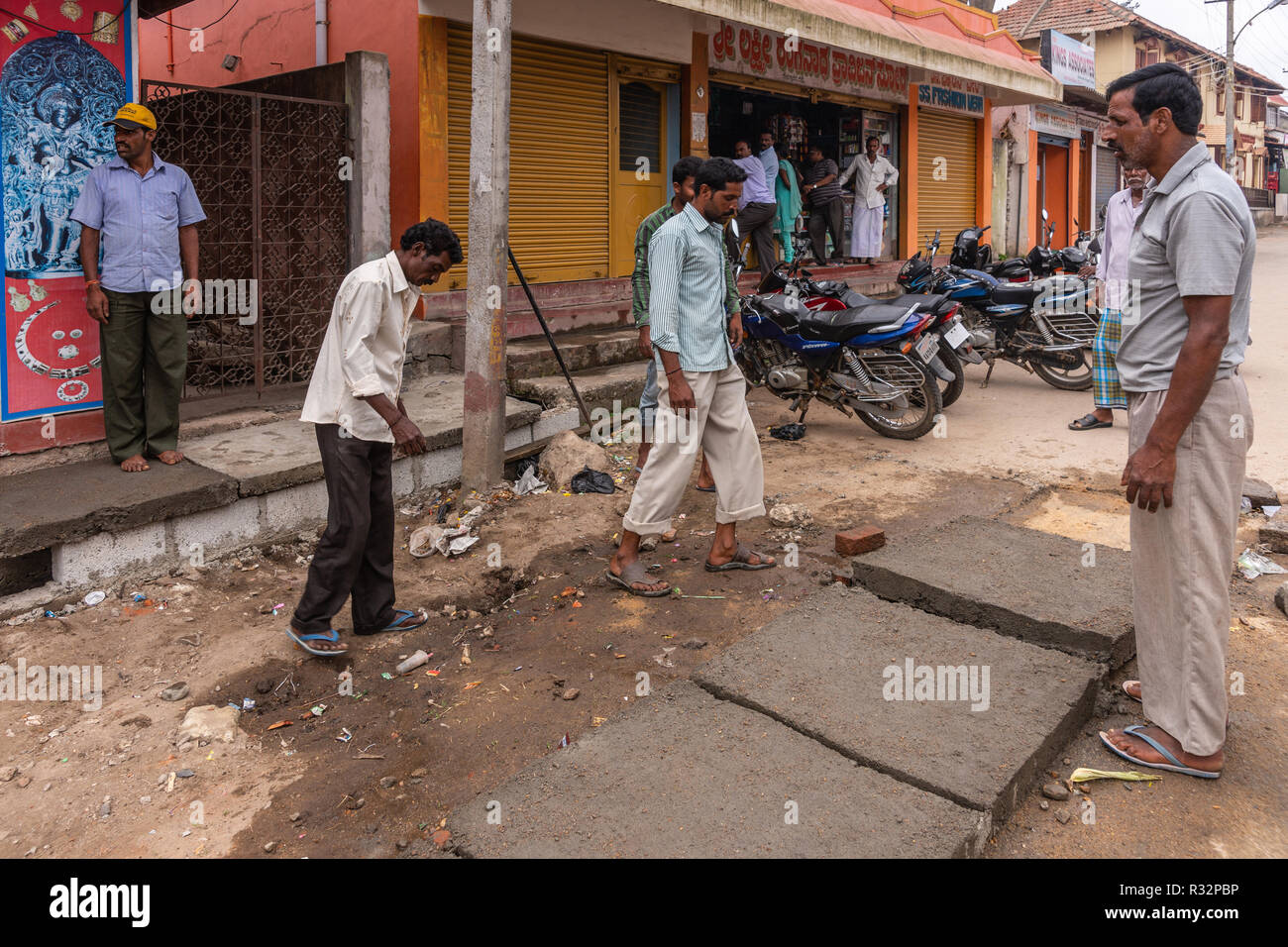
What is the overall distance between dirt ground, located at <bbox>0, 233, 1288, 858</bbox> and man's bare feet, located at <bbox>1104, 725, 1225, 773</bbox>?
0.19ft

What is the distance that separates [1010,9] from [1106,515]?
3456 centimetres

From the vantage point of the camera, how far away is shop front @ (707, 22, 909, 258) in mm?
11559

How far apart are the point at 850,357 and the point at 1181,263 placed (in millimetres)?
4414

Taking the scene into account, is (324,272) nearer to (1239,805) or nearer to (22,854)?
(22,854)

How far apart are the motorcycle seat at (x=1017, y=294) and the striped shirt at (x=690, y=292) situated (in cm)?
491

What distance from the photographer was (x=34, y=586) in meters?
4.54

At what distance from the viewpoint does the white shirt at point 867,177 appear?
13.4 m

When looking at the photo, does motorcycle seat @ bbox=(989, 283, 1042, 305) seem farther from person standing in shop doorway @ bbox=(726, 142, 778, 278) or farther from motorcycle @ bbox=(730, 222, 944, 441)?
person standing in shop doorway @ bbox=(726, 142, 778, 278)

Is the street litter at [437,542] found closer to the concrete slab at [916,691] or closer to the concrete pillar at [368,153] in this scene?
the concrete slab at [916,691]

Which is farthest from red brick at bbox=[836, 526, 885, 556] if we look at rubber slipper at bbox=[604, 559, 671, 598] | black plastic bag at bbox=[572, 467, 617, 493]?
black plastic bag at bbox=[572, 467, 617, 493]

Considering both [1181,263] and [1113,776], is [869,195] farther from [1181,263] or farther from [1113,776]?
[1113,776]

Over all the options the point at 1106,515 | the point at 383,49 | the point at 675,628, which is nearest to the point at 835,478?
the point at 1106,515

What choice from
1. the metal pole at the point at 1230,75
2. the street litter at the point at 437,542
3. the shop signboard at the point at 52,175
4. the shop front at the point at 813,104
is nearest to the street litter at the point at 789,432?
the street litter at the point at 437,542

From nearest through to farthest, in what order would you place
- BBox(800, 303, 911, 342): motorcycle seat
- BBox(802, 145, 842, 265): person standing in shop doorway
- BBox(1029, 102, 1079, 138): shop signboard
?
BBox(800, 303, 911, 342): motorcycle seat
BBox(802, 145, 842, 265): person standing in shop doorway
BBox(1029, 102, 1079, 138): shop signboard
